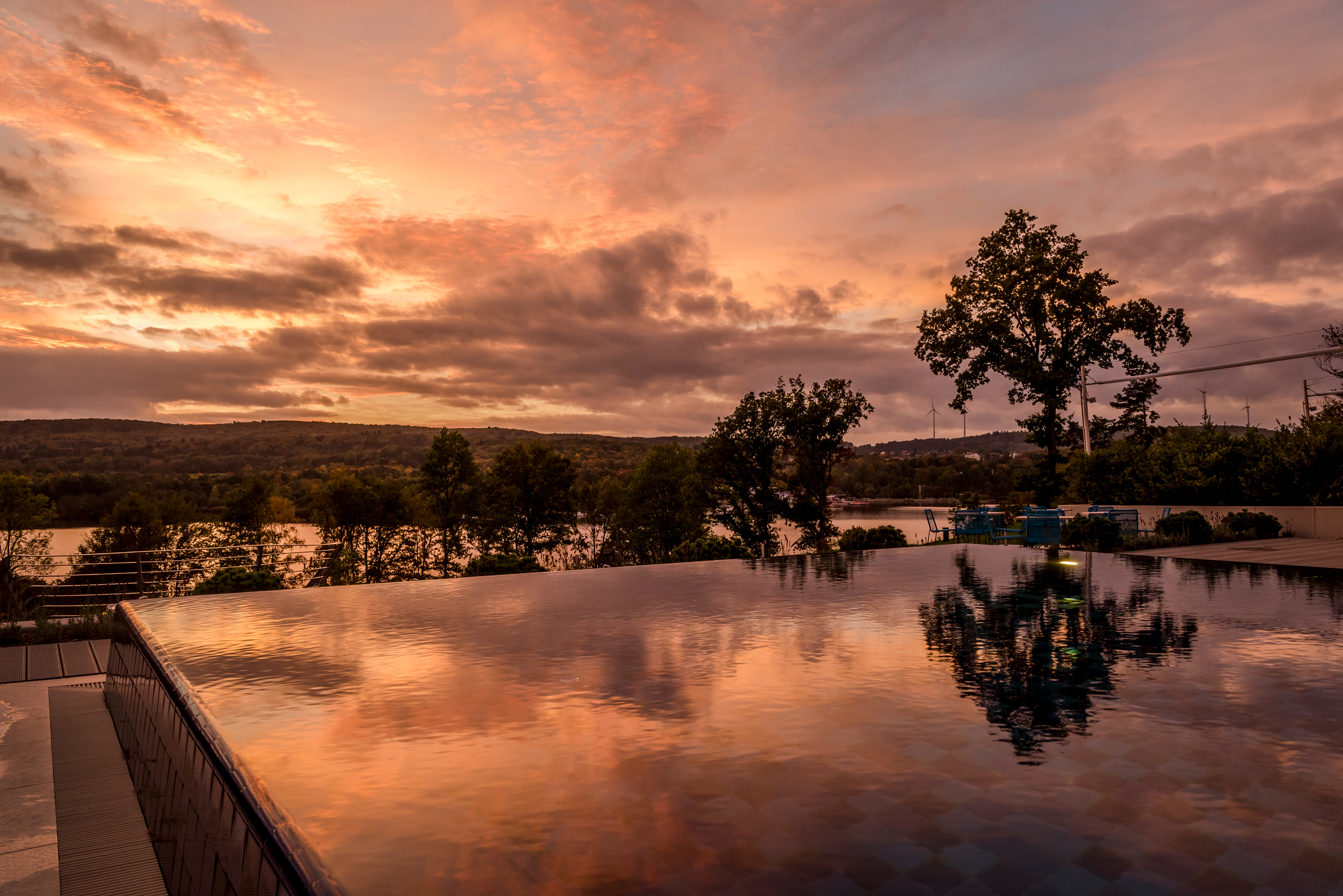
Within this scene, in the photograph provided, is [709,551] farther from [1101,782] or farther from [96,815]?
[1101,782]

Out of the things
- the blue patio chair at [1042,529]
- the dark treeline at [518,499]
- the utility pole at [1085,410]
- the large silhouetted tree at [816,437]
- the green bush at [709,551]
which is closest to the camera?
the blue patio chair at [1042,529]

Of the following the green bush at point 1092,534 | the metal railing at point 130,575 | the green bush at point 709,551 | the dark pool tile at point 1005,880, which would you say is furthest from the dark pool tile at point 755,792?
the green bush at point 1092,534

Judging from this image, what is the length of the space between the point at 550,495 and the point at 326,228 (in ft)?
104

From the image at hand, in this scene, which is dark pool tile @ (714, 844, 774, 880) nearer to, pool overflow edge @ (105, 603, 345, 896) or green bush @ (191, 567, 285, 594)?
pool overflow edge @ (105, 603, 345, 896)

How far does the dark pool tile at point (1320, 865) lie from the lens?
77.2 inches

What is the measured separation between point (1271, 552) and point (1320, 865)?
573 inches

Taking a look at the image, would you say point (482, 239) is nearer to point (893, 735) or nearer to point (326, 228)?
point (326, 228)

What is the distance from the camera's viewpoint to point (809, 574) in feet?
32.0

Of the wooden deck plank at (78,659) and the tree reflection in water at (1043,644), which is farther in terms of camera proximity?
the wooden deck plank at (78,659)

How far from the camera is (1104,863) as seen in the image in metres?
2.01

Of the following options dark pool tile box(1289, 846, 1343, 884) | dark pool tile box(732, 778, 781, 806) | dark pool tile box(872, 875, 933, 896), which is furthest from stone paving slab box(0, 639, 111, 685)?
dark pool tile box(1289, 846, 1343, 884)

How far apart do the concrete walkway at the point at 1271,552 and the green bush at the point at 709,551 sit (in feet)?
25.0

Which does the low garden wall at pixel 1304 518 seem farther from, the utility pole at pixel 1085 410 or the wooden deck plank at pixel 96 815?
the wooden deck plank at pixel 96 815

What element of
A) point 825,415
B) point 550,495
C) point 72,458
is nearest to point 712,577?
point 825,415
